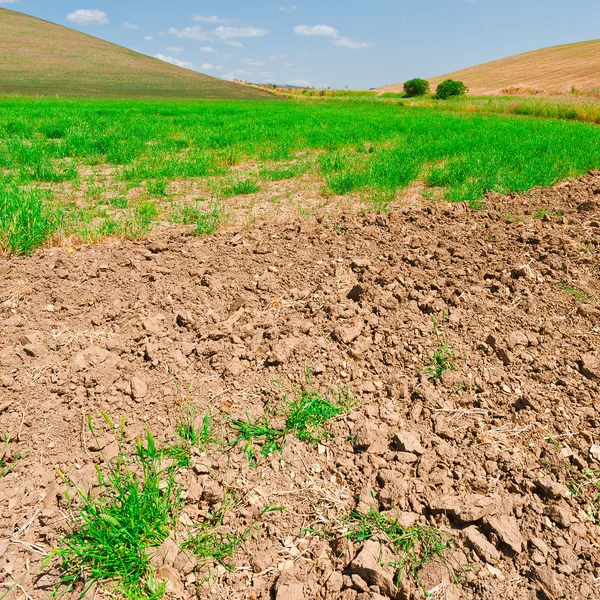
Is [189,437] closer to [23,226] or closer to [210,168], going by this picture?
[23,226]

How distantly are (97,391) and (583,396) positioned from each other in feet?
9.14

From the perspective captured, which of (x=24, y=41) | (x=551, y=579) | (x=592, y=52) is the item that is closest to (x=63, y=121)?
(x=551, y=579)

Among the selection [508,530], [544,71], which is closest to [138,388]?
[508,530]

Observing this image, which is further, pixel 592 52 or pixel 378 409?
pixel 592 52

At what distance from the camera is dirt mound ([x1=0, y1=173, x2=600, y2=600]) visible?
1633 mm

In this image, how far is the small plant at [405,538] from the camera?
63.6 inches

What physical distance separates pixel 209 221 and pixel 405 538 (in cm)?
383

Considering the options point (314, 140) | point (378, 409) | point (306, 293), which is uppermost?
point (314, 140)

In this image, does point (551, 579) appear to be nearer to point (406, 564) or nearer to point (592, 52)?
point (406, 564)

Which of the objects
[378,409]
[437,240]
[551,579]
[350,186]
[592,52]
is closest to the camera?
[551,579]

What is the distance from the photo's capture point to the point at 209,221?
468cm

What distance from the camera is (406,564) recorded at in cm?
161

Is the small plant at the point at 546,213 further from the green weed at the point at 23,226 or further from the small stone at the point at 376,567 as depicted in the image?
the green weed at the point at 23,226

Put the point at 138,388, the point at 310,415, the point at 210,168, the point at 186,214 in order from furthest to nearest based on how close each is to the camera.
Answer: the point at 210,168 → the point at 186,214 → the point at 138,388 → the point at 310,415
